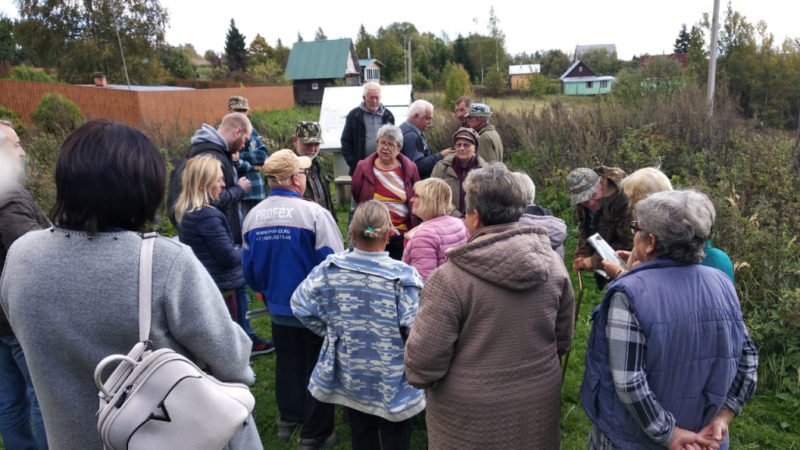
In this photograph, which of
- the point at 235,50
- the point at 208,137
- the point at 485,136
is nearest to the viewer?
the point at 208,137

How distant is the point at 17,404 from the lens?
287 cm

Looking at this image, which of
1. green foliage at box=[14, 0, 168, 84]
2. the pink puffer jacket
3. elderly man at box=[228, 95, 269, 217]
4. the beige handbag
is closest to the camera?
the beige handbag

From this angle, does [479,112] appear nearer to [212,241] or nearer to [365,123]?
[365,123]

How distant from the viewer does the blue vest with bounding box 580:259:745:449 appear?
1846 millimetres

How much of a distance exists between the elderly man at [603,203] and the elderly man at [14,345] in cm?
329

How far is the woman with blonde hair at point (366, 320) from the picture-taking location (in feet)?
8.62

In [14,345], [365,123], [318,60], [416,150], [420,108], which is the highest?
[318,60]

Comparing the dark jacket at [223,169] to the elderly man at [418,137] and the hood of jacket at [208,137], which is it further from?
the elderly man at [418,137]

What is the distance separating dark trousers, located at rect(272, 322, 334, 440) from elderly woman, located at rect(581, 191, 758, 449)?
1.95 metres

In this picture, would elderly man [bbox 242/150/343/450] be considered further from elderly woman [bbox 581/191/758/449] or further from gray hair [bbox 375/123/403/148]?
elderly woman [bbox 581/191/758/449]

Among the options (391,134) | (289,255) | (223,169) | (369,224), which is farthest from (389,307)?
(223,169)

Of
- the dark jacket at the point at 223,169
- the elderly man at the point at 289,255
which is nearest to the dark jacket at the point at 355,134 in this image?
the dark jacket at the point at 223,169

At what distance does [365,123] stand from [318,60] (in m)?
35.1

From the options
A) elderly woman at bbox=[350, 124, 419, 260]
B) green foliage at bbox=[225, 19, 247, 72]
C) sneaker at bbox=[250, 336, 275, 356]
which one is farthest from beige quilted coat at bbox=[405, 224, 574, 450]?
green foliage at bbox=[225, 19, 247, 72]
